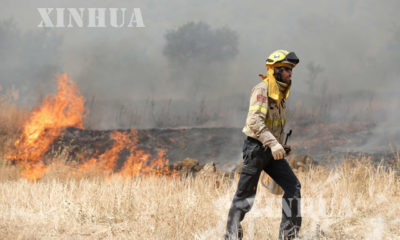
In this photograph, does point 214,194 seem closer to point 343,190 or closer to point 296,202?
point 343,190

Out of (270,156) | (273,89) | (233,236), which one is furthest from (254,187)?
(273,89)

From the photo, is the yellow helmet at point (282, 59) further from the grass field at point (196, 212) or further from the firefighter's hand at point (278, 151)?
the grass field at point (196, 212)

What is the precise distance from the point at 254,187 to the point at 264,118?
2.56ft

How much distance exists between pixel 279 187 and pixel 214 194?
2.76 m

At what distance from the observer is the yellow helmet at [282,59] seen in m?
3.93

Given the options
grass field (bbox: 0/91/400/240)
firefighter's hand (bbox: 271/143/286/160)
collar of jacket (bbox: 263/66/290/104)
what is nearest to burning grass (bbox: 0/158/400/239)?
grass field (bbox: 0/91/400/240)

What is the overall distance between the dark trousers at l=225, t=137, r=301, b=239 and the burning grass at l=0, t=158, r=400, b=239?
44cm

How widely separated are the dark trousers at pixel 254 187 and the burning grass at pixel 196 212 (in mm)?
440

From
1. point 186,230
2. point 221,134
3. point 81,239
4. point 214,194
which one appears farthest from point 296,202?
point 221,134

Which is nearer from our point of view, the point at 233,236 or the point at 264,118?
the point at 264,118

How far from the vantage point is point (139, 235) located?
14.8ft

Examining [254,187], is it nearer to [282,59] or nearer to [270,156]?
[270,156]

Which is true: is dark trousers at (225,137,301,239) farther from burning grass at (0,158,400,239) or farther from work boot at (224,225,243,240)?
burning grass at (0,158,400,239)

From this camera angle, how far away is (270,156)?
391 cm
